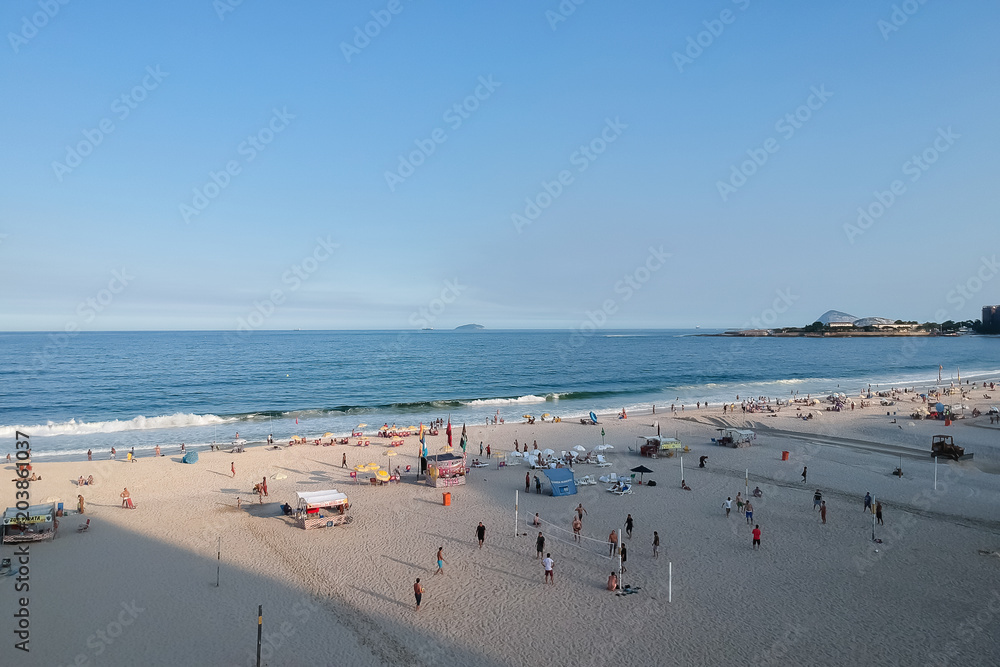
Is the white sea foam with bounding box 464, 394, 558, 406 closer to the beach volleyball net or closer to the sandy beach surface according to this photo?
the sandy beach surface

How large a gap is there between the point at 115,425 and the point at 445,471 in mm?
30454

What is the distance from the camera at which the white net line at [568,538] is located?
1691cm

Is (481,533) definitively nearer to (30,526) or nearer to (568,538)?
(568,538)

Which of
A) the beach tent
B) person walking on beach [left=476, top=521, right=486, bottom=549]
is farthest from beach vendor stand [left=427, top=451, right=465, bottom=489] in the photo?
person walking on beach [left=476, top=521, right=486, bottom=549]

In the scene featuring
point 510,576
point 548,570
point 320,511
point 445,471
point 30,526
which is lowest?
point 510,576

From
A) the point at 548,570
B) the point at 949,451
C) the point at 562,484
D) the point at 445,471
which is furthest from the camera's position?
the point at 949,451

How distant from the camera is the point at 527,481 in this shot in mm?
23250

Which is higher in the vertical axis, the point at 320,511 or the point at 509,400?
the point at 509,400

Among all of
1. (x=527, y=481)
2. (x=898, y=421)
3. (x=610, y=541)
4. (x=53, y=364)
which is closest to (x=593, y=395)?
(x=898, y=421)

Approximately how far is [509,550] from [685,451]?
16586mm

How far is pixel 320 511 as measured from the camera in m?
19.6
